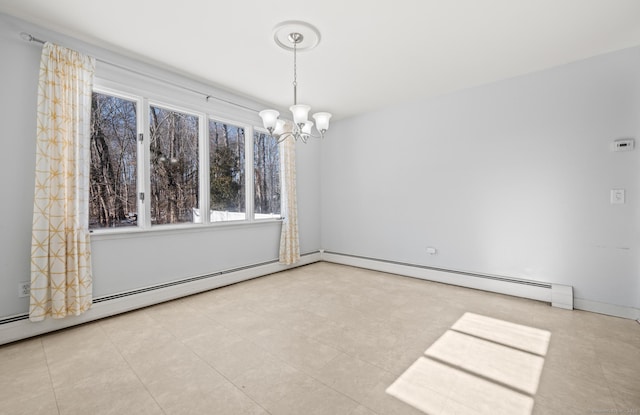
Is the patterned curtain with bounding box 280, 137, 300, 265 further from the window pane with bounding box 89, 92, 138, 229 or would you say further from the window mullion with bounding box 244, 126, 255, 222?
the window pane with bounding box 89, 92, 138, 229

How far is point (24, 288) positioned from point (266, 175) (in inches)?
118

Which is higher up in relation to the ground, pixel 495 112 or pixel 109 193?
pixel 495 112

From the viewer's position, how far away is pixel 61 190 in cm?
246

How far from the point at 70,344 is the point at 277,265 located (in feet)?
8.62

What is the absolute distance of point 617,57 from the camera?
2842mm

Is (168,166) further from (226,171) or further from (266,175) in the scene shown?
(266,175)

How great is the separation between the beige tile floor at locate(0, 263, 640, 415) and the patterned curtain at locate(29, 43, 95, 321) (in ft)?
1.28

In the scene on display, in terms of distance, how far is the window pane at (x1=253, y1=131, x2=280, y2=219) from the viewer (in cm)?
445

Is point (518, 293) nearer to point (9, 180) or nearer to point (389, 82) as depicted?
point (389, 82)

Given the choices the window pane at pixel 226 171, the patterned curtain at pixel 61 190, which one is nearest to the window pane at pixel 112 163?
the patterned curtain at pixel 61 190

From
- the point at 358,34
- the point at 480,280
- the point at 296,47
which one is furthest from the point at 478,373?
the point at 296,47

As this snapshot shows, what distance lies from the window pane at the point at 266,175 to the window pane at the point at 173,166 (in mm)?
990

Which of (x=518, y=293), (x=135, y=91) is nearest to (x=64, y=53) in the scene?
(x=135, y=91)

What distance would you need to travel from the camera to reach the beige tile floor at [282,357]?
5.31 feet
